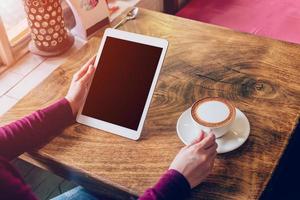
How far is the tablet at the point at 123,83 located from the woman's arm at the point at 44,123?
0.03 m

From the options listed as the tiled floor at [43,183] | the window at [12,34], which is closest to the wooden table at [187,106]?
the window at [12,34]

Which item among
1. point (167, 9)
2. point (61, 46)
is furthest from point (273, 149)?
point (167, 9)

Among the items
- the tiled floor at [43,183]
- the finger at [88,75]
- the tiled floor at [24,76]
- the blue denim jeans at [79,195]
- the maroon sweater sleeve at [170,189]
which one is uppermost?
the finger at [88,75]

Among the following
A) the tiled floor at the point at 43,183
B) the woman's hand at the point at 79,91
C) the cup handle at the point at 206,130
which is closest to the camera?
the cup handle at the point at 206,130

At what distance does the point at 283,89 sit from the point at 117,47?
17.5 inches

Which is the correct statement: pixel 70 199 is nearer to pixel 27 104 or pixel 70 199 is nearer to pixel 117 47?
pixel 27 104

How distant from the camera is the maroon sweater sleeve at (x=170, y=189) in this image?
891 millimetres

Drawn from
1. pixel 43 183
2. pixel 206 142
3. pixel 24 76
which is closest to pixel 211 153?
pixel 206 142

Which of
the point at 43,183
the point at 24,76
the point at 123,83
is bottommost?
the point at 43,183

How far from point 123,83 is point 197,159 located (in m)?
0.30

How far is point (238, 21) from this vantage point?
1.79 m

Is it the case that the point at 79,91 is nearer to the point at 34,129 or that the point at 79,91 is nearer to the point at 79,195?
the point at 34,129

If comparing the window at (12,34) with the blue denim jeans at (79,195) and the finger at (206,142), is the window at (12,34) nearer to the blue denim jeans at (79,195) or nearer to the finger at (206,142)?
the blue denim jeans at (79,195)

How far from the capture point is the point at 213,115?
3.32ft
